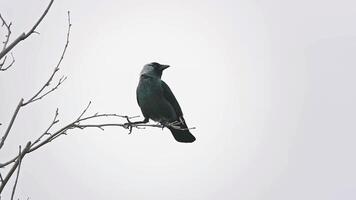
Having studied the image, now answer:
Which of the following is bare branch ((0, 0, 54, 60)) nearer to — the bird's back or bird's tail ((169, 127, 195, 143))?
the bird's back

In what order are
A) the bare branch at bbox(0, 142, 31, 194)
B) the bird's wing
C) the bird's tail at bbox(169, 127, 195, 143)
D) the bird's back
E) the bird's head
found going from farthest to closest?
the bird's head < the bird's tail at bbox(169, 127, 195, 143) < the bird's wing < the bird's back < the bare branch at bbox(0, 142, 31, 194)

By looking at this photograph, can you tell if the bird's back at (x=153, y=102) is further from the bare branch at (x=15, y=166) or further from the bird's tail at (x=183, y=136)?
the bare branch at (x=15, y=166)

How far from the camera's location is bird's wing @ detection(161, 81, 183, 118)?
8580 millimetres

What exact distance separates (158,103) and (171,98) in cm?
33

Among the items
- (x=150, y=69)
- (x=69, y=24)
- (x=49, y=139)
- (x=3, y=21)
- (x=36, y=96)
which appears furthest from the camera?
(x=150, y=69)

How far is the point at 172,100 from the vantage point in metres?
8.61

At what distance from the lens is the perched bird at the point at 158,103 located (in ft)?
27.2

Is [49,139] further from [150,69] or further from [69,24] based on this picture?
[150,69]

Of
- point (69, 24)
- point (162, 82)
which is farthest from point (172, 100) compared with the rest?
point (69, 24)

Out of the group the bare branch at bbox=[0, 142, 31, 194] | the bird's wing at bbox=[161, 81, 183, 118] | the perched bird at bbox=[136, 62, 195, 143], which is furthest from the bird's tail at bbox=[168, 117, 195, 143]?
the bare branch at bbox=[0, 142, 31, 194]

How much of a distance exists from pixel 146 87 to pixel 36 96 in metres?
5.55

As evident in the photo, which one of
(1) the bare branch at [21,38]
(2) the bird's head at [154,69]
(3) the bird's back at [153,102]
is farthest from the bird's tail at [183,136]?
(1) the bare branch at [21,38]

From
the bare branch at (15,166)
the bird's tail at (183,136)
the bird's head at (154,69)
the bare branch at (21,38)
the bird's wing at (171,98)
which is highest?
the bird's head at (154,69)

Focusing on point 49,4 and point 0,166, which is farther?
point 49,4
